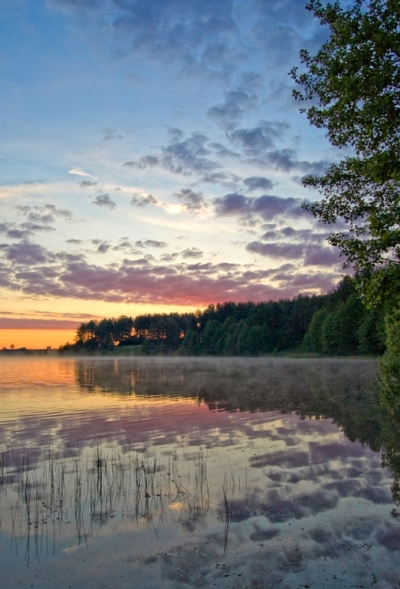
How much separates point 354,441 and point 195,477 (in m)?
9.55

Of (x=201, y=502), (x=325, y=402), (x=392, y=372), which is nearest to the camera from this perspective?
(x=201, y=502)

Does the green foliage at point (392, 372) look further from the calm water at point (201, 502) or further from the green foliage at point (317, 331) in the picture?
the green foliage at point (317, 331)

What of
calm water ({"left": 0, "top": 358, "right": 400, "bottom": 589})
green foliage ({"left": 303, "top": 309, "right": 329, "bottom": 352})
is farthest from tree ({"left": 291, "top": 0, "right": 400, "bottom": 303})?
green foliage ({"left": 303, "top": 309, "right": 329, "bottom": 352})

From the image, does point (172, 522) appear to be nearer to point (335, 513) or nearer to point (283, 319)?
point (335, 513)

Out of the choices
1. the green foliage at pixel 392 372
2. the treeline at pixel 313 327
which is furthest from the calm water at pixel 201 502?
the treeline at pixel 313 327

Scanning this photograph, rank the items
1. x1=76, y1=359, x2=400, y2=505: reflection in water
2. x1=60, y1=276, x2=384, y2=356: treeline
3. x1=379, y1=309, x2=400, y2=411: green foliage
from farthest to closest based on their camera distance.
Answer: x1=60, y1=276, x2=384, y2=356: treeline, x1=379, y1=309, x2=400, y2=411: green foliage, x1=76, y1=359, x2=400, y2=505: reflection in water

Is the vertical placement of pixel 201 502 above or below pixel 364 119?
below

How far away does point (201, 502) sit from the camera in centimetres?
1429

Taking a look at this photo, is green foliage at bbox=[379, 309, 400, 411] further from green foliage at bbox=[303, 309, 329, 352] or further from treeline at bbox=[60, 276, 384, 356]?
green foliage at bbox=[303, 309, 329, 352]

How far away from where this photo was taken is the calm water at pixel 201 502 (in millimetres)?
9977

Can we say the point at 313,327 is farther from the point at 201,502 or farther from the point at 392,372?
the point at 201,502

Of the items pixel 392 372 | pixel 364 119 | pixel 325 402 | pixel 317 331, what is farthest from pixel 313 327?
pixel 364 119

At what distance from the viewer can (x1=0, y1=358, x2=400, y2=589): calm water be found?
9.98 m

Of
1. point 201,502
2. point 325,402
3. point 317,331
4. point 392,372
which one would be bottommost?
point 325,402
